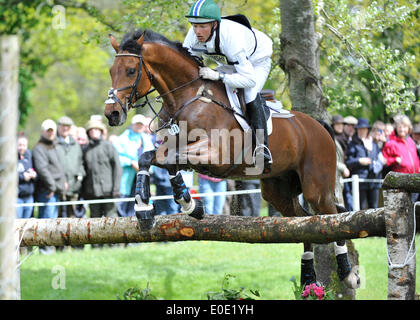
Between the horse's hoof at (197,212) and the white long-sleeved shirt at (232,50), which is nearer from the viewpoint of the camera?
the horse's hoof at (197,212)

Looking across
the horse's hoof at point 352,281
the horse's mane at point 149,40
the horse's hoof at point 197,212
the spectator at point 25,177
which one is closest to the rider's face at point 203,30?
the horse's mane at point 149,40

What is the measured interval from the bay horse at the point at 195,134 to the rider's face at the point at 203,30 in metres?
0.30

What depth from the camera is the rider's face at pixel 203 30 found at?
560 cm

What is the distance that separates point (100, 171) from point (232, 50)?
546 centimetres

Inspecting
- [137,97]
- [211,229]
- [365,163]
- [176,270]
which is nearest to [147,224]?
[211,229]

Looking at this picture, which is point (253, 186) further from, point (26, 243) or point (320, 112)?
point (26, 243)

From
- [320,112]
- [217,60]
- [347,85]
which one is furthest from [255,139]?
[347,85]

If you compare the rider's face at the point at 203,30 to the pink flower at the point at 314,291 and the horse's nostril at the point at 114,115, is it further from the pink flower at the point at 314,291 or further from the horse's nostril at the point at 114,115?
the pink flower at the point at 314,291

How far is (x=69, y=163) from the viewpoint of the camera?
10.5 meters

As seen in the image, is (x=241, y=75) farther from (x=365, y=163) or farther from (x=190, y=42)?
(x=365, y=163)

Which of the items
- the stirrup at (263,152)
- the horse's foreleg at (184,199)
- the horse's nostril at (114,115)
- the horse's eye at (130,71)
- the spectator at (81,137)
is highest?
the spectator at (81,137)

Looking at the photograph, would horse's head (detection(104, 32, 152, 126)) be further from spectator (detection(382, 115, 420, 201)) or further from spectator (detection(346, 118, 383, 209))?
spectator (detection(346, 118, 383, 209))

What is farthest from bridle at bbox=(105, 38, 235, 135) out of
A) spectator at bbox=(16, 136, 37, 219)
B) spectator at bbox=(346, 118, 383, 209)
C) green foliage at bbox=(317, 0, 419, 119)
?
spectator at bbox=(346, 118, 383, 209)
